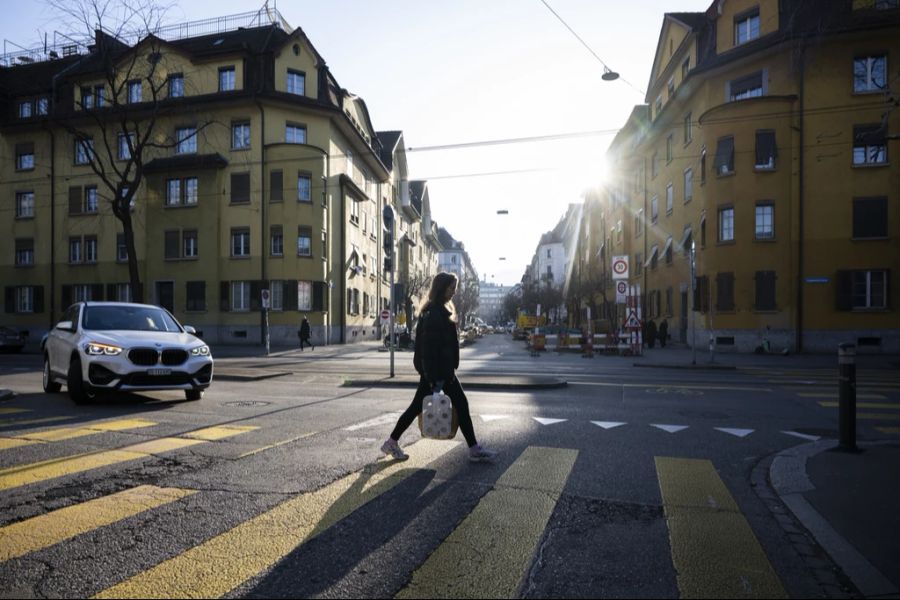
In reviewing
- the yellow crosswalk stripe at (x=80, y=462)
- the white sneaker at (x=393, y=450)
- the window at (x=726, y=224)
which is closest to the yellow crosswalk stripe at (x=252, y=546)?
the white sneaker at (x=393, y=450)

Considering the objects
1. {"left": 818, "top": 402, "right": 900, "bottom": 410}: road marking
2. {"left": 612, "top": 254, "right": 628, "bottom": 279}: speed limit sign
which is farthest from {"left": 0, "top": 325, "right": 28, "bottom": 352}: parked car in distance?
{"left": 818, "top": 402, "right": 900, "bottom": 410}: road marking

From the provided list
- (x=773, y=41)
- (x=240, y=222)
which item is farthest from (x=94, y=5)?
(x=773, y=41)

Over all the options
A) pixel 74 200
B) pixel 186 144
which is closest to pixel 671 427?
pixel 186 144

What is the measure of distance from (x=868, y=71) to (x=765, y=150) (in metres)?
5.22

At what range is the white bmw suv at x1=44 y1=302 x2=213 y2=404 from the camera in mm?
9281

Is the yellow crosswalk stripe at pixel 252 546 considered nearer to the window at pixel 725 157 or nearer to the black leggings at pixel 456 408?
the black leggings at pixel 456 408

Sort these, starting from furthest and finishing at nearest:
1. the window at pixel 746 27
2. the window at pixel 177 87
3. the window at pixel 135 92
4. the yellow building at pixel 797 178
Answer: the window at pixel 135 92
the window at pixel 177 87
the window at pixel 746 27
the yellow building at pixel 797 178

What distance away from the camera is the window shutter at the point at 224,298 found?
3531cm

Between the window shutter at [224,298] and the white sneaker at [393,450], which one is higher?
the window shutter at [224,298]

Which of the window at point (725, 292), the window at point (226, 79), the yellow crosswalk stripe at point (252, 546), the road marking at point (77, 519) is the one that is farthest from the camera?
the window at point (226, 79)

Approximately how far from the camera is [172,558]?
332cm

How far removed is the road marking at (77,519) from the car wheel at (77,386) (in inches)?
219

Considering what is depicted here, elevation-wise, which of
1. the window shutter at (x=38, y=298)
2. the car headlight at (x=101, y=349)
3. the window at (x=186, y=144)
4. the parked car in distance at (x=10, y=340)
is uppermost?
the window at (x=186, y=144)

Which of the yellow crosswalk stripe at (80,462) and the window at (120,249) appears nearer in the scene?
the yellow crosswalk stripe at (80,462)
